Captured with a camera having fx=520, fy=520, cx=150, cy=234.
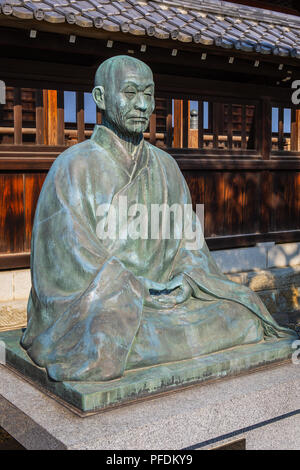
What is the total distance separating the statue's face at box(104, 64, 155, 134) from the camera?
11.1 feet

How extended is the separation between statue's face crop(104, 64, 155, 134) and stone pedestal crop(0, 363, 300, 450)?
1771mm

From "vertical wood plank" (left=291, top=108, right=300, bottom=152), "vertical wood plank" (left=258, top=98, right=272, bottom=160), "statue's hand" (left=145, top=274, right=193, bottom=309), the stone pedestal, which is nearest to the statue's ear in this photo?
"statue's hand" (left=145, top=274, right=193, bottom=309)

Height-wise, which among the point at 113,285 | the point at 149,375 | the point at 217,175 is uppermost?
the point at 217,175

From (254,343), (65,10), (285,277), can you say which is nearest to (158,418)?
(254,343)

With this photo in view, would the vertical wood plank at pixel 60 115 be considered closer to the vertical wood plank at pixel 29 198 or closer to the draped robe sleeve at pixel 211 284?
the vertical wood plank at pixel 29 198

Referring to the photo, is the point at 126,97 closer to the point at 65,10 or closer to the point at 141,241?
the point at 141,241

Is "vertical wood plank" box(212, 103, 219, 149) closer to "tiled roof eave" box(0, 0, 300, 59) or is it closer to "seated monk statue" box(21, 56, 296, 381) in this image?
"tiled roof eave" box(0, 0, 300, 59)

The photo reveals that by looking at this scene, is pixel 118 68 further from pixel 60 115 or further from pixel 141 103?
pixel 60 115

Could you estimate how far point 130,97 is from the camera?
343cm

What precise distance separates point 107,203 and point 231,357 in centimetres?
130

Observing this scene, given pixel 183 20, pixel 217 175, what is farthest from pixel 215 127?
pixel 183 20

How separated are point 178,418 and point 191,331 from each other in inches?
25.5

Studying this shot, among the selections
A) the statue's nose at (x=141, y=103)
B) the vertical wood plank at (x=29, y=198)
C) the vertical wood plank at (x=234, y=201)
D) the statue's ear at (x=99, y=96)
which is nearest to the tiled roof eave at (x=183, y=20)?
the vertical wood plank at (x=29, y=198)

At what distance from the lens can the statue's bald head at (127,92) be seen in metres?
3.40
